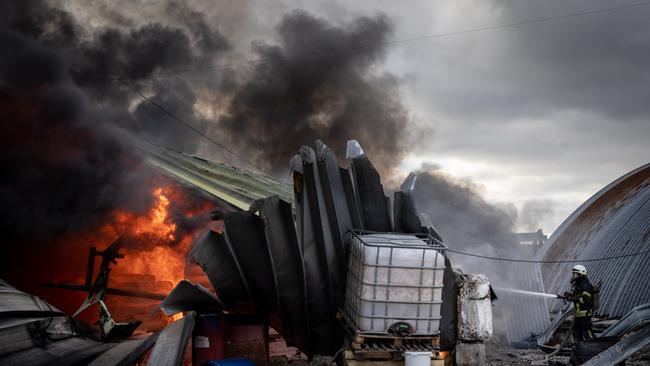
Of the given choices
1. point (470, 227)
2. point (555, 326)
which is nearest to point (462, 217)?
point (470, 227)

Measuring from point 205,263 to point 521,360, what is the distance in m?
7.69

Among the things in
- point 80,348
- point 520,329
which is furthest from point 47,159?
point 520,329

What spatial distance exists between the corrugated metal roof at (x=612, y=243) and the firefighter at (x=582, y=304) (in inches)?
147

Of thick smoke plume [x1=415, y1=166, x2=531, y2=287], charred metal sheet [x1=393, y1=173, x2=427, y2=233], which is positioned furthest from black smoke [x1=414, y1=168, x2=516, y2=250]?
charred metal sheet [x1=393, y1=173, x2=427, y2=233]

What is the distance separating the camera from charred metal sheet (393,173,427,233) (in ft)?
29.3

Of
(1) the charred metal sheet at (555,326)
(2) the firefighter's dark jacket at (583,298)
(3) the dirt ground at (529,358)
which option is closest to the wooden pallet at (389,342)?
(3) the dirt ground at (529,358)

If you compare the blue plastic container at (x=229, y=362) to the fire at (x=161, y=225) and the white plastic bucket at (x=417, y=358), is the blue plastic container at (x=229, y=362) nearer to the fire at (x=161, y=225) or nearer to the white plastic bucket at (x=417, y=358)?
the white plastic bucket at (x=417, y=358)

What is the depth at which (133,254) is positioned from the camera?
14609 millimetres

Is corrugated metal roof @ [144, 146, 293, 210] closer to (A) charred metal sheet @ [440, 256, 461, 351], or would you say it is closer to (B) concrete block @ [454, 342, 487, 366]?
(A) charred metal sheet @ [440, 256, 461, 351]

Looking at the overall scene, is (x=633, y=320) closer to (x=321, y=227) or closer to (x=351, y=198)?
(x=351, y=198)

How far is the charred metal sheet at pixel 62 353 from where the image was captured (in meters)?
6.97

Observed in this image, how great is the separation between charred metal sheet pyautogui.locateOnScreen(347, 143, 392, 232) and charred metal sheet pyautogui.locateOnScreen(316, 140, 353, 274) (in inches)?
15.0

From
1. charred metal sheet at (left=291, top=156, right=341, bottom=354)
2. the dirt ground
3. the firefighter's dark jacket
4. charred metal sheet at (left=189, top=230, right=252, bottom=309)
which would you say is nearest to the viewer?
charred metal sheet at (left=189, top=230, right=252, bottom=309)

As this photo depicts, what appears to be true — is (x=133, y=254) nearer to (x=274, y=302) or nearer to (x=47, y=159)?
(x=47, y=159)
